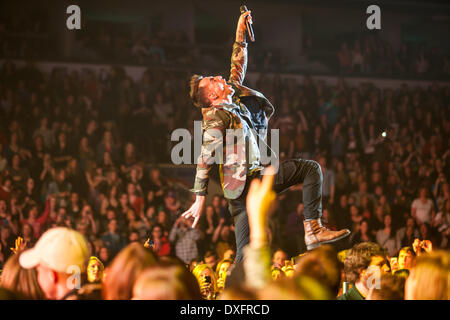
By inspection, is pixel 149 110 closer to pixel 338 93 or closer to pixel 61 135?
pixel 61 135

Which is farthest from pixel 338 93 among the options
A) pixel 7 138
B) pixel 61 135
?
pixel 7 138

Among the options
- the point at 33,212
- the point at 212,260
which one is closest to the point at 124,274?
the point at 212,260

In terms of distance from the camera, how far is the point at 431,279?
8.45 feet

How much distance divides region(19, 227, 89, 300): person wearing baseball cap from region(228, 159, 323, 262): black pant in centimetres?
169

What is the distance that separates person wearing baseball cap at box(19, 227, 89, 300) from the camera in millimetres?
2752

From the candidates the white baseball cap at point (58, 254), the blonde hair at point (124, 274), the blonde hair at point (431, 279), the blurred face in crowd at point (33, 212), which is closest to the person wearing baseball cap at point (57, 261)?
the white baseball cap at point (58, 254)

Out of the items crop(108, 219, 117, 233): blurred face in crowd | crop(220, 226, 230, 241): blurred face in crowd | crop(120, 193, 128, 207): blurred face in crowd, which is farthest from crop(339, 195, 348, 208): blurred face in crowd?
crop(108, 219, 117, 233): blurred face in crowd

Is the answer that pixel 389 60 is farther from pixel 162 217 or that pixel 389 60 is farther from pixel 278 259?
pixel 278 259

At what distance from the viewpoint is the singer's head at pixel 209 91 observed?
14.9ft

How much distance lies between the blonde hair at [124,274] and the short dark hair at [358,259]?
57.8 inches

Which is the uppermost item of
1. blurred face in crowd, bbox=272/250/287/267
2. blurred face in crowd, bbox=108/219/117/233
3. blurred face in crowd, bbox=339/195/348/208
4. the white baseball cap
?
the white baseball cap

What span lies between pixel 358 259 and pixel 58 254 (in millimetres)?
1873

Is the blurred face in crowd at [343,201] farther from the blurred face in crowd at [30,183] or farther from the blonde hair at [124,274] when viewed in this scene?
the blonde hair at [124,274]

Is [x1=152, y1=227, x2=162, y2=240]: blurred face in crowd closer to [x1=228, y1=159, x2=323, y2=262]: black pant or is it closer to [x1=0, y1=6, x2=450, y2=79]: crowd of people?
[x1=228, y1=159, x2=323, y2=262]: black pant
